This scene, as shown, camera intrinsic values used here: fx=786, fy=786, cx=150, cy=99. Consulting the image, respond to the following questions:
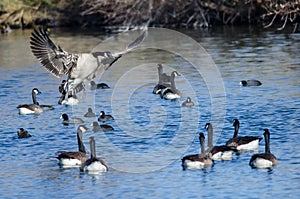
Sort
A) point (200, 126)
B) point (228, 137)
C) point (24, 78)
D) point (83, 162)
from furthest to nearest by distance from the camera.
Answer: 1. point (24, 78)
2. point (200, 126)
3. point (228, 137)
4. point (83, 162)

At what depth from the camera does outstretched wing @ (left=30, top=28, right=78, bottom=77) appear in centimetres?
1567

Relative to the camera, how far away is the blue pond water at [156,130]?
12906 mm

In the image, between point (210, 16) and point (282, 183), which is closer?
point (282, 183)

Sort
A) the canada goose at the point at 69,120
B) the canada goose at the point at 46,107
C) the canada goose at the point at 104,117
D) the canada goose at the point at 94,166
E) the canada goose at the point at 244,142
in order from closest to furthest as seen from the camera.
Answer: the canada goose at the point at 94,166, the canada goose at the point at 244,142, the canada goose at the point at 69,120, the canada goose at the point at 104,117, the canada goose at the point at 46,107

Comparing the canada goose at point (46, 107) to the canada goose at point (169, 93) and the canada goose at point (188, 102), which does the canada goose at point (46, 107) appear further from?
the canada goose at point (188, 102)

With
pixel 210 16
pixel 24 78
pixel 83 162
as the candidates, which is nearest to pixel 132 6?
pixel 210 16

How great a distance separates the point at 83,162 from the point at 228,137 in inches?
145

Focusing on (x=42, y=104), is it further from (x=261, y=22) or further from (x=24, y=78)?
(x=261, y=22)

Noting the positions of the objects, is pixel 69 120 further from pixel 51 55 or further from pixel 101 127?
pixel 51 55

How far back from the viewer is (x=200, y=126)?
1792 centimetres

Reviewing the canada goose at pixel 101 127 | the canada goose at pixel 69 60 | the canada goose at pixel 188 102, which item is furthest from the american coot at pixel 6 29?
the canada goose at pixel 69 60

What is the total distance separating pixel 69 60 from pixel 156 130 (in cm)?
294

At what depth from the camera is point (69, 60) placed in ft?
51.7

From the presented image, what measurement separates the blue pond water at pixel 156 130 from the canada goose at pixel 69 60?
1.60 meters
